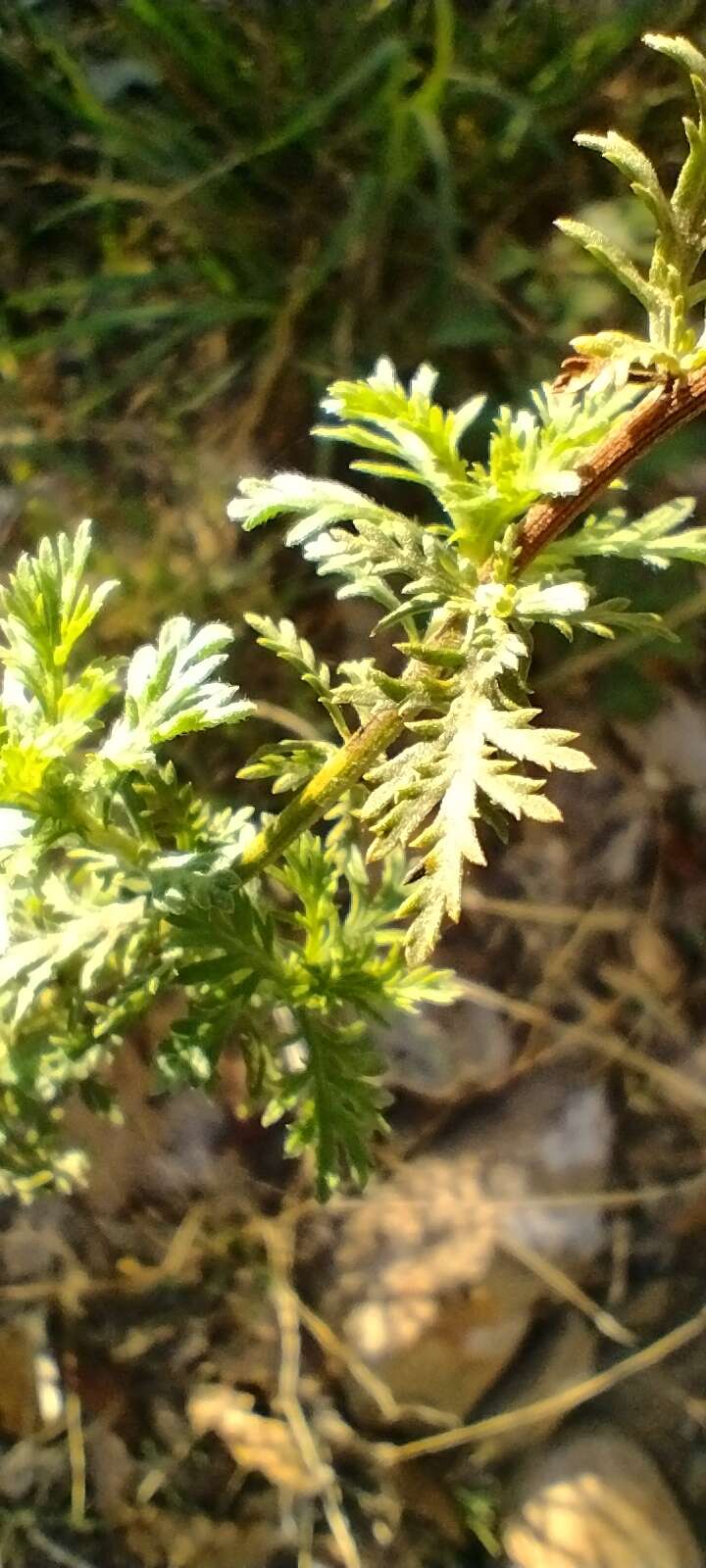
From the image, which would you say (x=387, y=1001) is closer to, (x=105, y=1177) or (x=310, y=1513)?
(x=105, y=1177)

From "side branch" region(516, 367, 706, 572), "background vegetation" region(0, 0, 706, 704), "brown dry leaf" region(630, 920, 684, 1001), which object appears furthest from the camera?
"brown dry leaf" region(630, 920, 684, 1001)

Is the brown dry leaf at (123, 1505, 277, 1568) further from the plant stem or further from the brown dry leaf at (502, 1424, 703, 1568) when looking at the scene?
the plant stem

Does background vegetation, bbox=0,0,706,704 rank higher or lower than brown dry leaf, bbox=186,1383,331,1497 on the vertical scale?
higher

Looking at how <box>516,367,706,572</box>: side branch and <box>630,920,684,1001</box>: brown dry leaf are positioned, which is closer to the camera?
<box>516,367,706,572</box>: side branch

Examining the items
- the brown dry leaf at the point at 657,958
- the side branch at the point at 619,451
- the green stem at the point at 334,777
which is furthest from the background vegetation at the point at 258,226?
the side branch at the point at 619,451

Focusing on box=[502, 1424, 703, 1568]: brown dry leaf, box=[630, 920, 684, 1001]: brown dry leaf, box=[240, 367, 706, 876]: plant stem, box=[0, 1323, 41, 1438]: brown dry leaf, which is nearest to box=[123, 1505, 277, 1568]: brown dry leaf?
box=[0, 1323, 41, 1438]: brown dry leaf

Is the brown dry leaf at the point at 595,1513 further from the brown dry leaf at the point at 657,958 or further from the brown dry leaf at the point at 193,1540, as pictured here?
the brown dry leaf at the point at 657,958

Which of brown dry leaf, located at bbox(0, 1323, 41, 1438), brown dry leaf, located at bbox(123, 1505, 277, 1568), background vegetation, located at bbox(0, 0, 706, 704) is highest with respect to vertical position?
background vegetation, located at bbox(0, 0, 706, 704)

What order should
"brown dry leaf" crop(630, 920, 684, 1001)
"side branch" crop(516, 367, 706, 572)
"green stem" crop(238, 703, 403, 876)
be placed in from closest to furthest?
1. "side branch" crop(516, 367, 706, 572)
2. "green stem" crop(238, 703, 403, 876)
3. "brown dry leaf" crop(630, 920, 684, 1001)

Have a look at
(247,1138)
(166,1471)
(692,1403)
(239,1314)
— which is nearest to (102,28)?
(247,1138)
